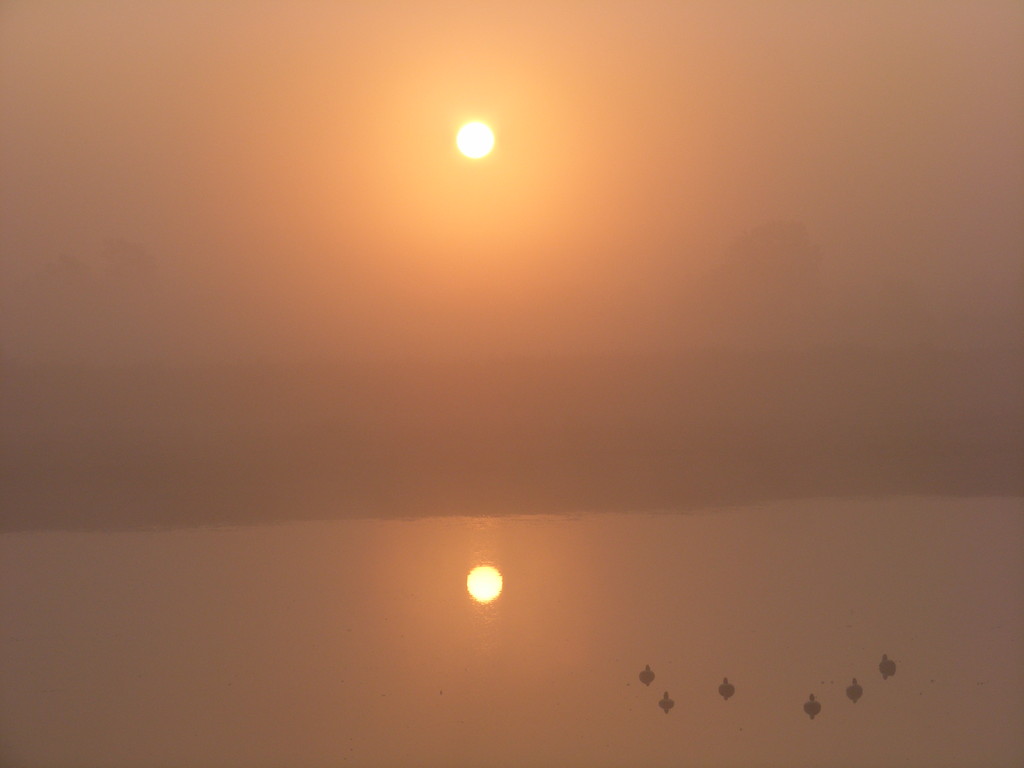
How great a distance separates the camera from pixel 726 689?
155 centimetres

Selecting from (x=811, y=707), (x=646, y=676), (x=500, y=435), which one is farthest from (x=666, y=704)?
(x=500, y=435)

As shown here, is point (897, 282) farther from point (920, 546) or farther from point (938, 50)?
point (920, 546)

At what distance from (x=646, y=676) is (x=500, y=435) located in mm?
626

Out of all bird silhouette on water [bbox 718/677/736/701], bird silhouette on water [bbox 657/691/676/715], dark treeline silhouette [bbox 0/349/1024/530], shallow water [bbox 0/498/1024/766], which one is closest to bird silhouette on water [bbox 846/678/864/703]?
shallow water [bbox 0/498/1024/766]

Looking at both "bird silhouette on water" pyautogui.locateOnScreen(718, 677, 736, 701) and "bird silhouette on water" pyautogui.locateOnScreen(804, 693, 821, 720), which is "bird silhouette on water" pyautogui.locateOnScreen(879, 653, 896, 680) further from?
"bird silhouette on water" pyautogui.locateOnScreen(718, 677, 736, 701)

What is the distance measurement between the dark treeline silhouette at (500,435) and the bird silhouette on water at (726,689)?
0.44 meters

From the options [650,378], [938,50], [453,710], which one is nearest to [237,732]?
[453,710]

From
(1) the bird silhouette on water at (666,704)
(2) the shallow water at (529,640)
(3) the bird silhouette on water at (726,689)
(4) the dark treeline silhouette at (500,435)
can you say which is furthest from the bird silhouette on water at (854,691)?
(4) the dark treeline silhouette at (500,435)

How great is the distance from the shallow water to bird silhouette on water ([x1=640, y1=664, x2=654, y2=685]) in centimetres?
2

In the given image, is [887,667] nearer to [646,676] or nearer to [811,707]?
[811,707]

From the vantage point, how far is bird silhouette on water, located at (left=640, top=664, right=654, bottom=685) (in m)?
1.57

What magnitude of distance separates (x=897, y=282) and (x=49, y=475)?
2013mm

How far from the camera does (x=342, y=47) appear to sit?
163cm

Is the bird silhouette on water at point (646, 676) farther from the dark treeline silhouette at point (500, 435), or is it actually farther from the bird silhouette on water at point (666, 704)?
the dark treeline silhouette at point (500, 435)
